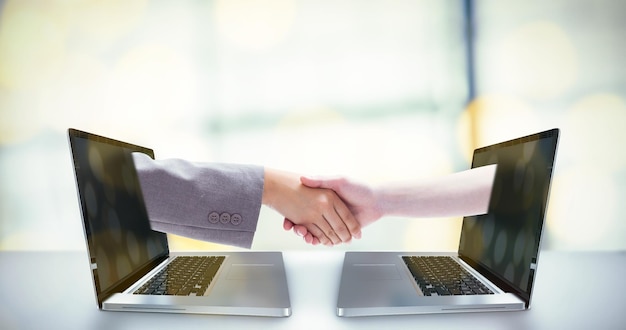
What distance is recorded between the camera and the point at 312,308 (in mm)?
676

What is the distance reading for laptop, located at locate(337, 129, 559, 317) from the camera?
25.0 inches

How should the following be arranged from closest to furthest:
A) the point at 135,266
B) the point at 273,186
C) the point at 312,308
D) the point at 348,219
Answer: the point at 312,308
the point at 135,266
the point at 273,186
the point at 348,219

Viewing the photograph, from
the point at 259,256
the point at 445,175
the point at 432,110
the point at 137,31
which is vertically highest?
the point at 137,31

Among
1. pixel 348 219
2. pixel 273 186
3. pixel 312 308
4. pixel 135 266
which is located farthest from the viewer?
pixel 348 219

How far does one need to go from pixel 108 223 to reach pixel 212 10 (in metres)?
0.65

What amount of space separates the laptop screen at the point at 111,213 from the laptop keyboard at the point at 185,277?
41 mm

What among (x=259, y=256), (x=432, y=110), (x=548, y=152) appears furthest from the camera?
(x=432, y=110)

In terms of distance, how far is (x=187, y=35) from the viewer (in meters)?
1.12

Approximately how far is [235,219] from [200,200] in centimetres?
8

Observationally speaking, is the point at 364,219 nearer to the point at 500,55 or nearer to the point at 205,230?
the point at 205,230

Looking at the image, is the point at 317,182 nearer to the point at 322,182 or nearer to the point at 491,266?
the point at 322,182

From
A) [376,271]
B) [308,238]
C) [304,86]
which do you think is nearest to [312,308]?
[376,271]

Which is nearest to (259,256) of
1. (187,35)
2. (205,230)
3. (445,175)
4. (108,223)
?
(205,230)

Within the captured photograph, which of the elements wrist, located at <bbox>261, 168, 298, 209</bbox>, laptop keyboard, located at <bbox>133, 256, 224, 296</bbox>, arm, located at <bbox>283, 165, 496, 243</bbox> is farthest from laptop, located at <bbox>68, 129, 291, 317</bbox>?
arm, located at <bbox>283, 165, 496, 243</bbox>
